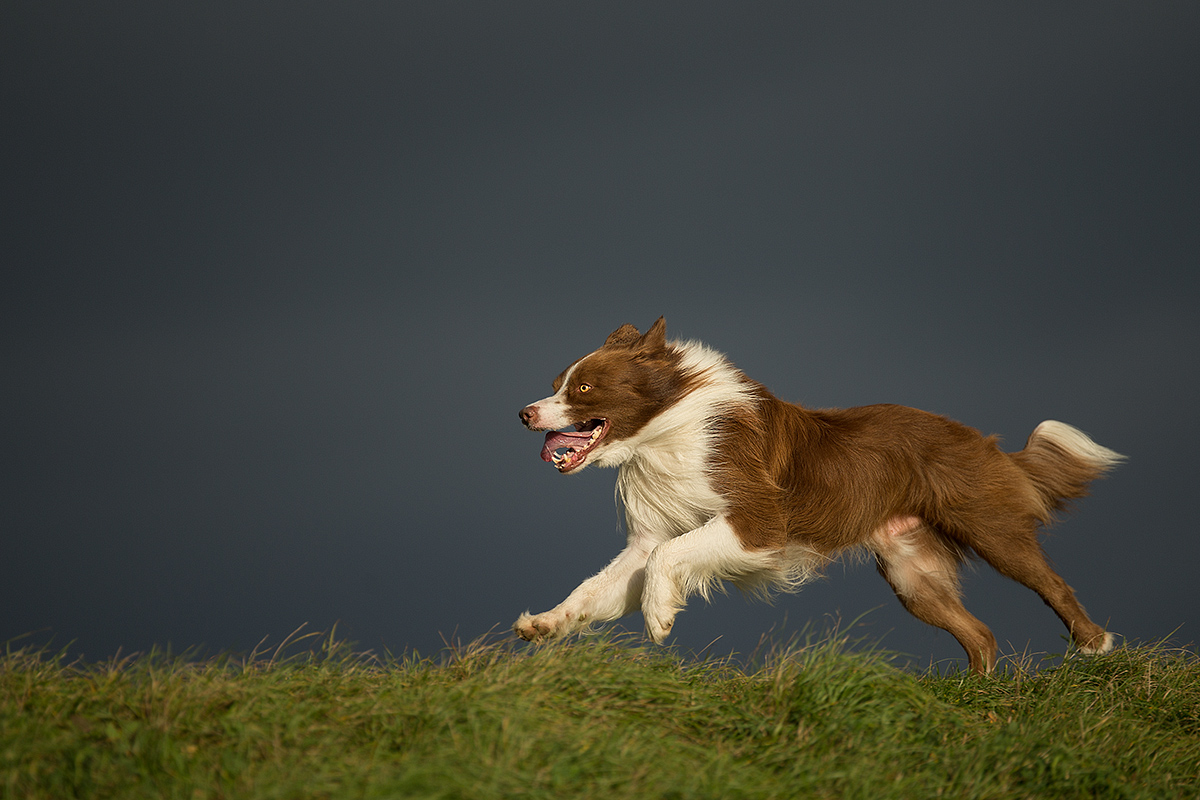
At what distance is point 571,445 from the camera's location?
563 centimetres

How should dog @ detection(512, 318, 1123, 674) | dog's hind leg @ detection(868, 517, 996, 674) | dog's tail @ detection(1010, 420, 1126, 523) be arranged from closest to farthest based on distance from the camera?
dog @ detection(512, 318, 1123, 674)
dog's hind leg @ detection(868, 517, 996, 674)
dog's tail @ detection(1010, 420, 1126, 523)

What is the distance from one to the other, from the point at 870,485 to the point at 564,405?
1.93 meters

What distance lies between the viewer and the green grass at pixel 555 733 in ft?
10.1

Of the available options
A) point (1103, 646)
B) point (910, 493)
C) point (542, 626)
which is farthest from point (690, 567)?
point (1103, 646)

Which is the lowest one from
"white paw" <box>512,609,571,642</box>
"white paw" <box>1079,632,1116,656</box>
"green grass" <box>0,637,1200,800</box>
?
"white paw" <box>1079,632,1116,656</box>

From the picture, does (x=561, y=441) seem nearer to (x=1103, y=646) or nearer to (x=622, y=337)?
(x=622, y=337)

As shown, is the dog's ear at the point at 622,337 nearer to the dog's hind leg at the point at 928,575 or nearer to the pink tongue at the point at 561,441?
the pink tongue at the point at 561,441

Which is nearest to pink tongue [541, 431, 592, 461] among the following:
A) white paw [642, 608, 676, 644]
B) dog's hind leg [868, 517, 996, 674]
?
white paw [642, 608, 676, 644]

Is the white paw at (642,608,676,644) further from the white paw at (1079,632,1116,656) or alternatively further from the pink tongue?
the white paw at (1079,632,1116,656)

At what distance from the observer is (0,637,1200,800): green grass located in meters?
3.08

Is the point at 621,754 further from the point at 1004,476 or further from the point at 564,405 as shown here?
the point at 1004,476

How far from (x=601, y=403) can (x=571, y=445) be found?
30 cm

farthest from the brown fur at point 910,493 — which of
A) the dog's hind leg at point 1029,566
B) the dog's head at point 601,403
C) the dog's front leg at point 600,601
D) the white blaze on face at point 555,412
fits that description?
the white blaze on face at point 555,412

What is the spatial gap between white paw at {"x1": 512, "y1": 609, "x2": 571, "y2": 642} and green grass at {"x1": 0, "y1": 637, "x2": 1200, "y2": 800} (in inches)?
32.4
